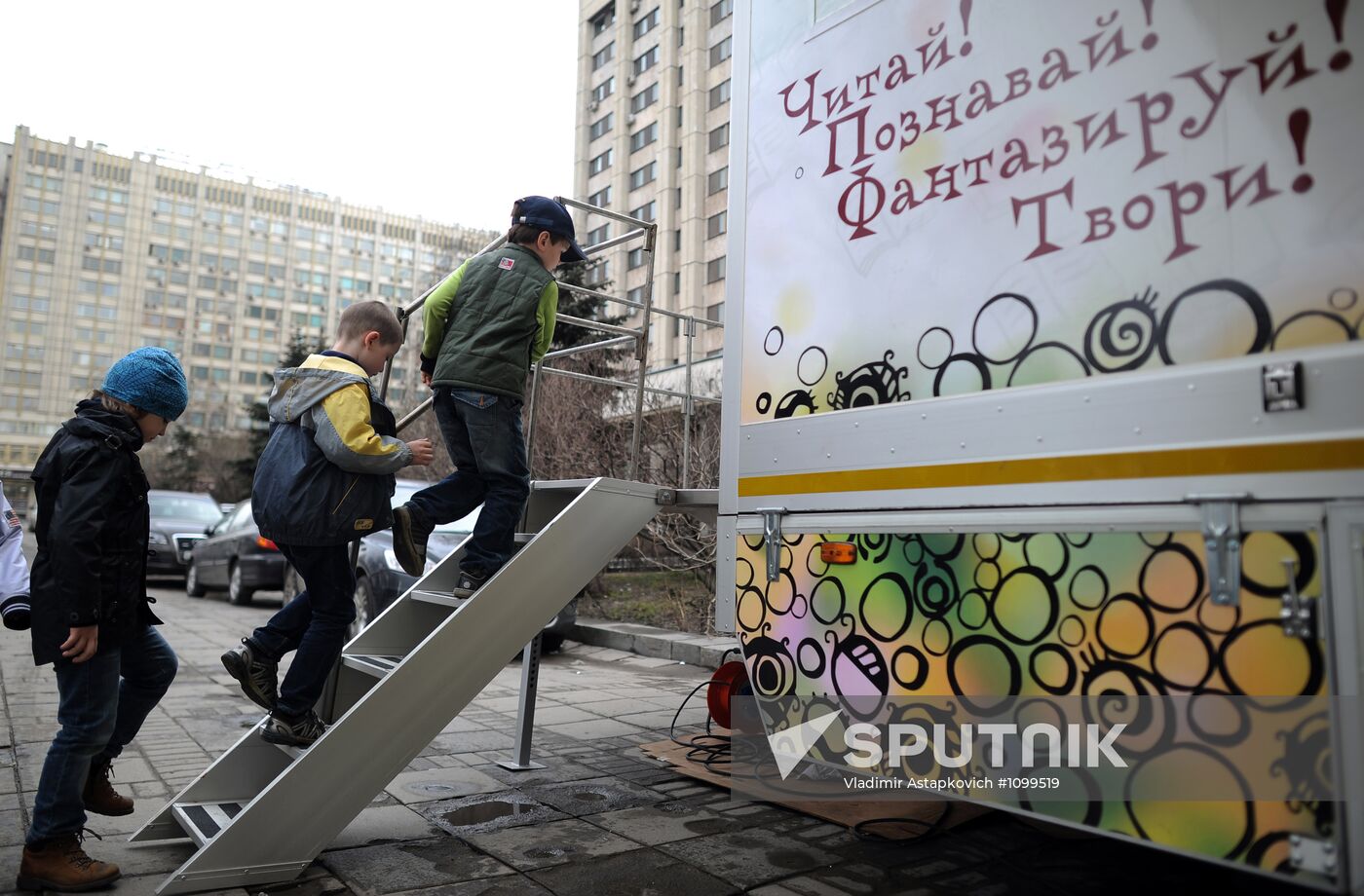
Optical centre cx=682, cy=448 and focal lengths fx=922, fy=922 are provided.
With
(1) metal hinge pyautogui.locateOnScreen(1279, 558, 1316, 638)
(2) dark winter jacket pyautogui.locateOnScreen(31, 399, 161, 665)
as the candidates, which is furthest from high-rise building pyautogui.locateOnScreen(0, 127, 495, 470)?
(1) metal hinge pyautogui.locateOnScreen(1279, 558, 1316, 638)

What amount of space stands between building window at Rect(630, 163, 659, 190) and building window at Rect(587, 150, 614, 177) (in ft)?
10.6

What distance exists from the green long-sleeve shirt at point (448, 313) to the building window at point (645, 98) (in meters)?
48.7

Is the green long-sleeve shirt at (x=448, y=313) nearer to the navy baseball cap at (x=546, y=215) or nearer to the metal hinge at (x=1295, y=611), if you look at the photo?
the navy baseball cap at (x=546, y=215)

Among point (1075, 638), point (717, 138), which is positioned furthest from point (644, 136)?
point (1075, 638)

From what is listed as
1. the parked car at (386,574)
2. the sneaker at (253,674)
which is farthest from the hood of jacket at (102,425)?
the parked car at (386,574)

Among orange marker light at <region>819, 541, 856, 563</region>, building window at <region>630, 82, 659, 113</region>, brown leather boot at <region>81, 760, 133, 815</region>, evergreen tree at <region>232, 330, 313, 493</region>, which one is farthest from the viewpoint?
building window at <region>630, 82, 659, 113</region>

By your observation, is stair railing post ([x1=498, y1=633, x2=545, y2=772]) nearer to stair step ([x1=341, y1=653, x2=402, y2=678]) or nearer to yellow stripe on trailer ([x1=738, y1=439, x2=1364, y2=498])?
stair step ([x1=341, y1=653, x2=402, y2=678])

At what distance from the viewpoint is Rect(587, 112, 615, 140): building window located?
2111 inches

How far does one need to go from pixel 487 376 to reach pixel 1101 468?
7.18ft

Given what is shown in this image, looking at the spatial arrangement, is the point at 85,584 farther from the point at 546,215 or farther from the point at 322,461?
the point at 546,215

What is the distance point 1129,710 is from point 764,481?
4.25ft

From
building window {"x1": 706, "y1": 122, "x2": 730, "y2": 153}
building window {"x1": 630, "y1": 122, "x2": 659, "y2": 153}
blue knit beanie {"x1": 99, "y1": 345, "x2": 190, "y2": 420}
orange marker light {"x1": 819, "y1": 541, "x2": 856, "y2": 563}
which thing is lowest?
orange marker light {"x1": 819, "y1": 541, "x2": 856, "y2": 563}

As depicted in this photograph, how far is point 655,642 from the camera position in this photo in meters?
8.29

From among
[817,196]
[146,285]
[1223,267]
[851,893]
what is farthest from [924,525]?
[146,285]
